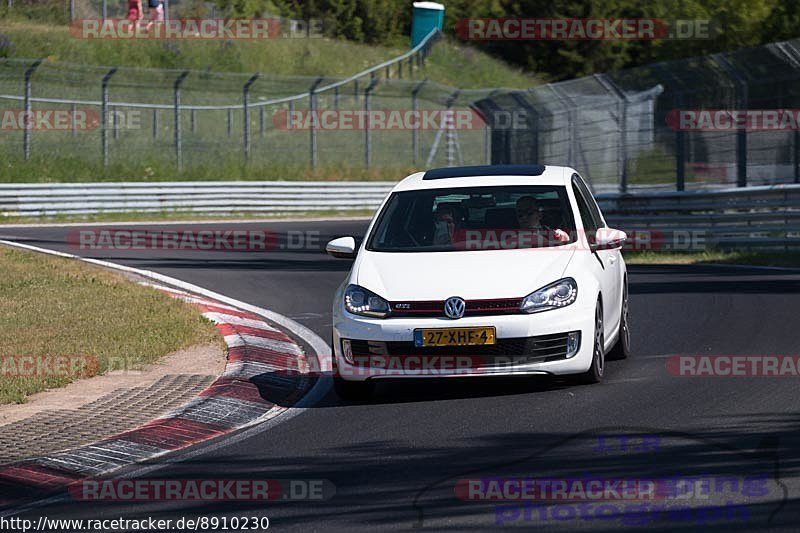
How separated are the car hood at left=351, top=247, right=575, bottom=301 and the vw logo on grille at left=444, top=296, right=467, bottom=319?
40 mm

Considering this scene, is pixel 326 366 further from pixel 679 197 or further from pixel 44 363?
pixel 679 197

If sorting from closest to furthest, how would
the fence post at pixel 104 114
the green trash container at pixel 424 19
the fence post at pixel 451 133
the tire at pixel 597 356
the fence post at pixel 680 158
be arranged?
1. the tire at pixel 597 356
2. the fence post at pixel 680 158
3. the fence post at pixel 104 114
4. the fence post at pixel 451 133
5. the green trash container at pixel 424 19

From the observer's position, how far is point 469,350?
29.2 ft

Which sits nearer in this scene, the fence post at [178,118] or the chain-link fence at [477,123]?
the chain-link fence at [477,123]

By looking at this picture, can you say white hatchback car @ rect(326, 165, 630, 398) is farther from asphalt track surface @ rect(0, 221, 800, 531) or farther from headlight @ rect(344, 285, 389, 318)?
asphalt track surface @ rect(0, 221, 800, 531)

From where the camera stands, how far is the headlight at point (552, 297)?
8977mm

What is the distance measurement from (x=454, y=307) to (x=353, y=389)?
962mm

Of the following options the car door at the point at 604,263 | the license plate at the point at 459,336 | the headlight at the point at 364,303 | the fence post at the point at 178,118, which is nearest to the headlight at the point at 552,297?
the license plate at the point at 459,336

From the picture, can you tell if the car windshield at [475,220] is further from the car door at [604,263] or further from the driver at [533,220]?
the car door at [604,263]

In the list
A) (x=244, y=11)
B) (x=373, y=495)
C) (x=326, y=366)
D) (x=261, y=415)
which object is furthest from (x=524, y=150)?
(x=244, y=11)

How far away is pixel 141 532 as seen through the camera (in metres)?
6.16

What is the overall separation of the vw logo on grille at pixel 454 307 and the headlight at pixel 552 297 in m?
0.39

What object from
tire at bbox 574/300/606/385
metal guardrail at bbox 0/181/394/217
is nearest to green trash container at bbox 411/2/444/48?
metal guardrail at bbox 0/181/394/217

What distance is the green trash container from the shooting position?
63.1 metres
